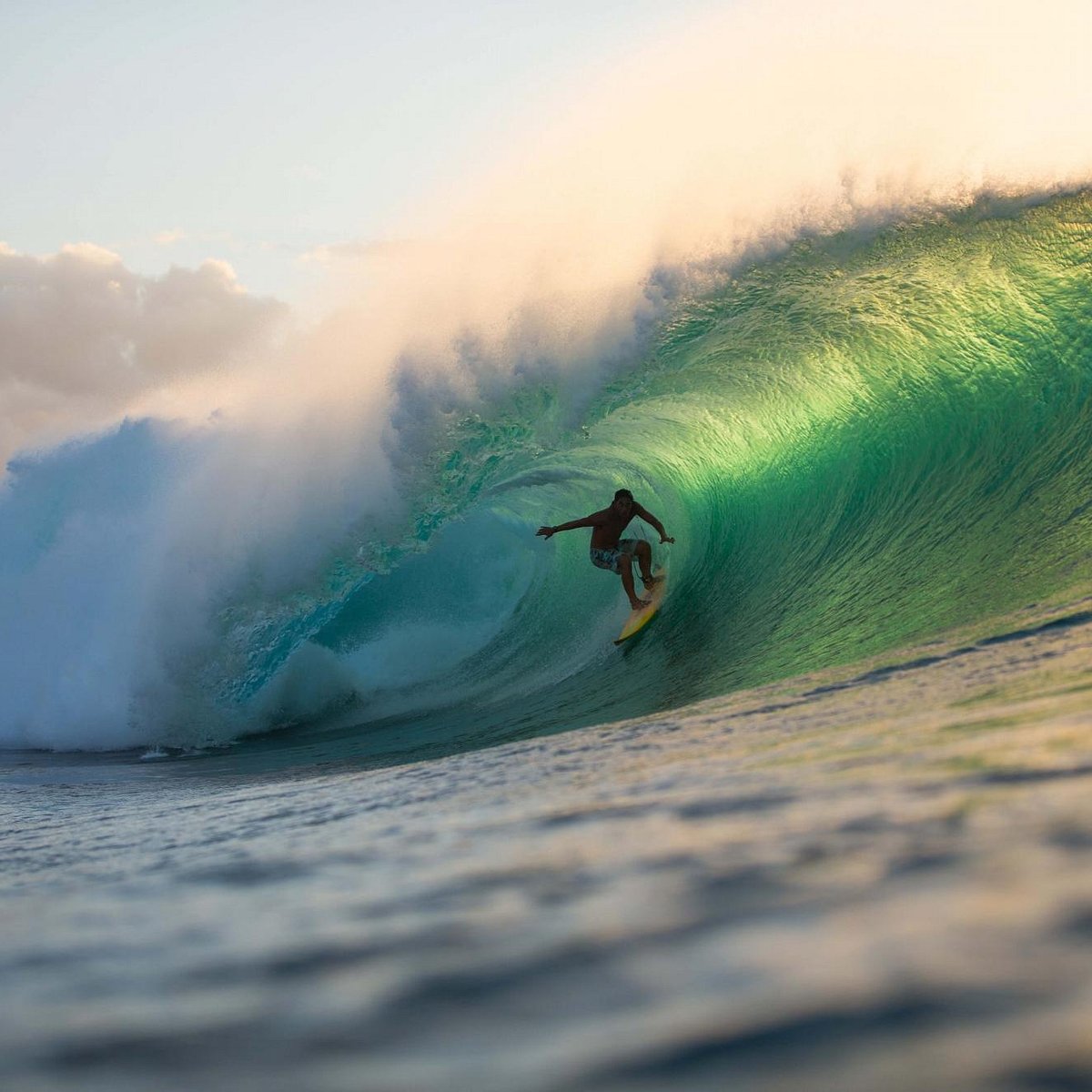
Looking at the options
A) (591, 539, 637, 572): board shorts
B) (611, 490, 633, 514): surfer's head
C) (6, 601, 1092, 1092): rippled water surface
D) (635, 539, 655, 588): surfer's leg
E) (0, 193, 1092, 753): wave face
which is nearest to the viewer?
(6, 601, 1092, 1092): rippled water surface

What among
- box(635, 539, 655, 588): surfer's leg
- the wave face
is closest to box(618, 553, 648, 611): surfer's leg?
box(635, 539, 655, 588): surfer's leg

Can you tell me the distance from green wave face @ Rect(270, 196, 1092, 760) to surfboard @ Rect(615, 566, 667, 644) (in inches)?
6.8

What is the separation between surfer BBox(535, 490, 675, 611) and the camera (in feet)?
27.5

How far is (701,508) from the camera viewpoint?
10867 mm

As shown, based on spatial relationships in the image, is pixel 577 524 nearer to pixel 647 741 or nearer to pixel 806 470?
pixel 806 470

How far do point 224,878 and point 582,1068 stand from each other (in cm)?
94

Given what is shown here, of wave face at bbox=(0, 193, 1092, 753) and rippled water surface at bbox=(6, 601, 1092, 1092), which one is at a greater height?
wave face at bbox=(0, 193, 1092, 753)

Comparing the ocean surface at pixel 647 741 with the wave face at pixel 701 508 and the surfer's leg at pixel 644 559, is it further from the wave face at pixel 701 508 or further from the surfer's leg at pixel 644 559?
the surfer's leg at pixel 644 559

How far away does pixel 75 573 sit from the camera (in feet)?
33.8

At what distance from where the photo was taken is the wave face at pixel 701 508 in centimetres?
698


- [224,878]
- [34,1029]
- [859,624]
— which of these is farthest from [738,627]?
[34,1029]

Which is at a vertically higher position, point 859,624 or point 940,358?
point 940,358

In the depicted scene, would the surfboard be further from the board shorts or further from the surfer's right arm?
the surfer's right arm

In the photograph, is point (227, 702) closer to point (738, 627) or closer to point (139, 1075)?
point (738, 627)
